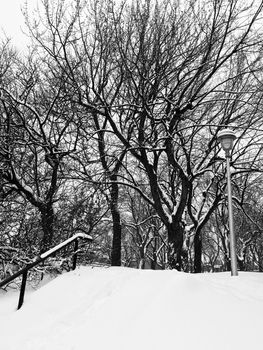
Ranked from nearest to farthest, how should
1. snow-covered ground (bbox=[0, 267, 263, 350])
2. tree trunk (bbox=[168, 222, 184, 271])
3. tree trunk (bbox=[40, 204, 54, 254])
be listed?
1. snow-covered ground (bbox=[0, 267, 263, 350])
2. tree trunk (bbox=[40, 204, 54, 254])
3. tree trunk (bbox=[168, 222, 184, 271])

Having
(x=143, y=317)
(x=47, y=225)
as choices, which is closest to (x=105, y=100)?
(x=47, y=225)

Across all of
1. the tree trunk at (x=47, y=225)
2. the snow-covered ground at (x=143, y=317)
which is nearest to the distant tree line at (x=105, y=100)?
the tree trunk at (x=47, y=225)

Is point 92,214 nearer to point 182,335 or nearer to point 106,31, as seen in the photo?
point 106,31

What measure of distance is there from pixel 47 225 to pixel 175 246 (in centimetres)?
429

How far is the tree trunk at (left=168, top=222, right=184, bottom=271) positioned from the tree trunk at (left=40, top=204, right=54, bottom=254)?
13.0 feet

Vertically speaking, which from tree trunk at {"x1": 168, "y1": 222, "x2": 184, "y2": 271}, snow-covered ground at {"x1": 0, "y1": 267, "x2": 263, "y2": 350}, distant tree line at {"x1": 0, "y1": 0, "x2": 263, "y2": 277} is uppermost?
distant tree line at {"x1": 0, "y1": 0, "x2": 263, "y2": 277}

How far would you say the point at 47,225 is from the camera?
8789 millimetres

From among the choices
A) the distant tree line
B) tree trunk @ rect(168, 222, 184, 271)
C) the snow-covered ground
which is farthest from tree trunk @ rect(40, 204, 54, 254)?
tree trunk @ rect(168, 222, 184, 271)

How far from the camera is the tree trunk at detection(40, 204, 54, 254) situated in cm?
806

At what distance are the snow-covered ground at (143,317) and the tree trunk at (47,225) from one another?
2871 mm

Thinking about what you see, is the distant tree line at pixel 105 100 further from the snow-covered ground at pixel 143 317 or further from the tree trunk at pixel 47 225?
the snow-covered ground at pixel 143 317

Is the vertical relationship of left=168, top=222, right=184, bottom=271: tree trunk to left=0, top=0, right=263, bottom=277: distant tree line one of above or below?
below

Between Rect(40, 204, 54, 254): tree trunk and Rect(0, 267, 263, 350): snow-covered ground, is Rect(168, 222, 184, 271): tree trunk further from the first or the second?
Rect(0, 267, 263, 350): snow-covered ground

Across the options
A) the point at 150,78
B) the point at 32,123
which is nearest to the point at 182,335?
the point at 150,78
